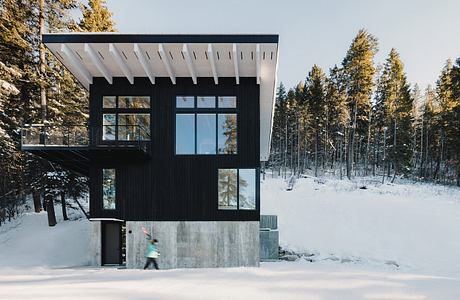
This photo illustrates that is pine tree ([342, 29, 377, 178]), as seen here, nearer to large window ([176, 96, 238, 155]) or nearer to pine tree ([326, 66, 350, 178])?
pine tree ([326, 66, 350, 178])

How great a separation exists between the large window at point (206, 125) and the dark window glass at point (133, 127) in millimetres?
1418

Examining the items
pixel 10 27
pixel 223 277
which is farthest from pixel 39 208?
pixel 223 277

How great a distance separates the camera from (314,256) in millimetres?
16859

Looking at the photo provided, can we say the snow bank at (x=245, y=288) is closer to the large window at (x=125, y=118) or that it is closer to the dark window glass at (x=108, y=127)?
the large window at (x=125, y=118)

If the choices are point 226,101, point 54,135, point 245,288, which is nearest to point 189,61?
point 226,101

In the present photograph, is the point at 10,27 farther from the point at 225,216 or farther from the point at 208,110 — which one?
the point at 225,216

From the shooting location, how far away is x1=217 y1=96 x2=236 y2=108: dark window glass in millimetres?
14430

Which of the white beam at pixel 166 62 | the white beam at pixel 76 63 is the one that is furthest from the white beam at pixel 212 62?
the white beam at pixel 76 63

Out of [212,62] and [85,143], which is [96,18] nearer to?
[85,143]

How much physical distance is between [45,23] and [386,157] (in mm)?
38642

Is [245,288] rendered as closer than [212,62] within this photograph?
Yes

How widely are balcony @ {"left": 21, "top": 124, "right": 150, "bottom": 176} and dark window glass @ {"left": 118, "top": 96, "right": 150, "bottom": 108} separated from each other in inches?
39.1

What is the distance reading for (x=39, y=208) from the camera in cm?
2338

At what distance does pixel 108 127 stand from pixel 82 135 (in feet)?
3.73
